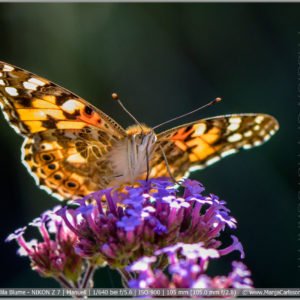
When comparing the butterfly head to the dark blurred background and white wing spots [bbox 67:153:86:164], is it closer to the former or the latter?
white wing spots [bbox 67:153:86:164]

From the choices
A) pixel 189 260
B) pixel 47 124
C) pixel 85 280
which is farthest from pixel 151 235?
pixel 47 124

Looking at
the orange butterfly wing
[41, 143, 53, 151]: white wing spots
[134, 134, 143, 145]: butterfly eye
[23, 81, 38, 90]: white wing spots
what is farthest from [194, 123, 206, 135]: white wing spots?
[23, 81, 38, 90]: white wing spots

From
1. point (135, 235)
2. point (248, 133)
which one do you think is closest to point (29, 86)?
point (135, 235)

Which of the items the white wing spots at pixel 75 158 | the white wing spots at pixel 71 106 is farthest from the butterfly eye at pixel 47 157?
the white wing spots at pixel 71 106

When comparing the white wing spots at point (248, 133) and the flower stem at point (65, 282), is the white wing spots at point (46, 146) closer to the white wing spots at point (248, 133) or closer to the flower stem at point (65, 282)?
the flower stem at point (65, 282)

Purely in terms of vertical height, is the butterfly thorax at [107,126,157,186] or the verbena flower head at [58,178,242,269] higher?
the butterfly thorax at [107,126,157,186]

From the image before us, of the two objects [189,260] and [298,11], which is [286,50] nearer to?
[298,11]
